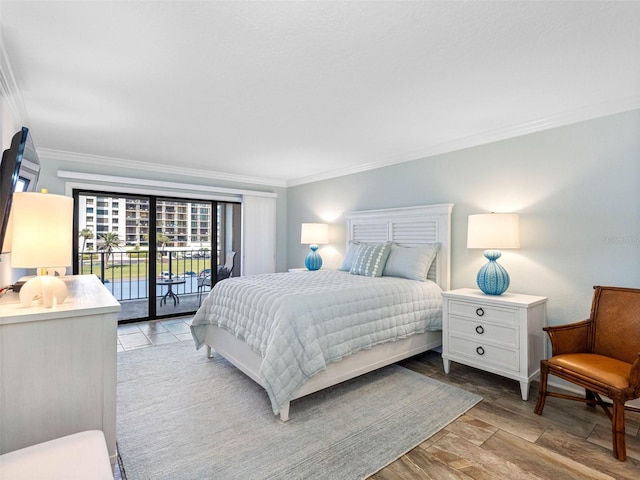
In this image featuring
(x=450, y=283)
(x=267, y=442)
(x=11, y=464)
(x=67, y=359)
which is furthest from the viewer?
(x=450, y=283)

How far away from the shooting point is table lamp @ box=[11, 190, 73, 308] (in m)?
1.46

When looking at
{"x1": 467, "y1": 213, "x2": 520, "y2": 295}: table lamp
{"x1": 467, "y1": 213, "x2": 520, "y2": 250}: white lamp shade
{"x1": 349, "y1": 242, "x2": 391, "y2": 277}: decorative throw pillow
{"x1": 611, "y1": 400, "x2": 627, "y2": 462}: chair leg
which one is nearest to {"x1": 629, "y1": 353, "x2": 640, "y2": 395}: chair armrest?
{"x1": 611, "y1": 400, "x2": 627, "y2": 462}: chair leg

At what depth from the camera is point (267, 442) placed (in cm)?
203

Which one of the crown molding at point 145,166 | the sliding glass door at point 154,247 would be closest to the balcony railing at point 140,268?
the sliding glass door at point 154,247

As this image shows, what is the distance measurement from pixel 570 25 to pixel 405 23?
0.85m

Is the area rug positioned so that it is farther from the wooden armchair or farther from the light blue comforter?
the wooden armchair

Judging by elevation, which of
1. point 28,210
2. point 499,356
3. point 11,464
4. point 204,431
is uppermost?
point 28,210

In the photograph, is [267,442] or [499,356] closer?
[267,442]

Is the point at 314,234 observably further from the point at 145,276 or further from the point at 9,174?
the point at 9,174

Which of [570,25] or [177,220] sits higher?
[570,25]

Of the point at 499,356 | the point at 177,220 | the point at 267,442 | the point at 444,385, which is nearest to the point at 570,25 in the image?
the point at 499,356

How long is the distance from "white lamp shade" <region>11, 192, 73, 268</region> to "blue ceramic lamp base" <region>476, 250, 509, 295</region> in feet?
9.83

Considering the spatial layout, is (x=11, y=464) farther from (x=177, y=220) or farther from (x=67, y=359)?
(x=177, y=220)

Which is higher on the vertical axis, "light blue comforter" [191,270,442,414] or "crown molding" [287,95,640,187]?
"crown molding" [287,95,640,187]
